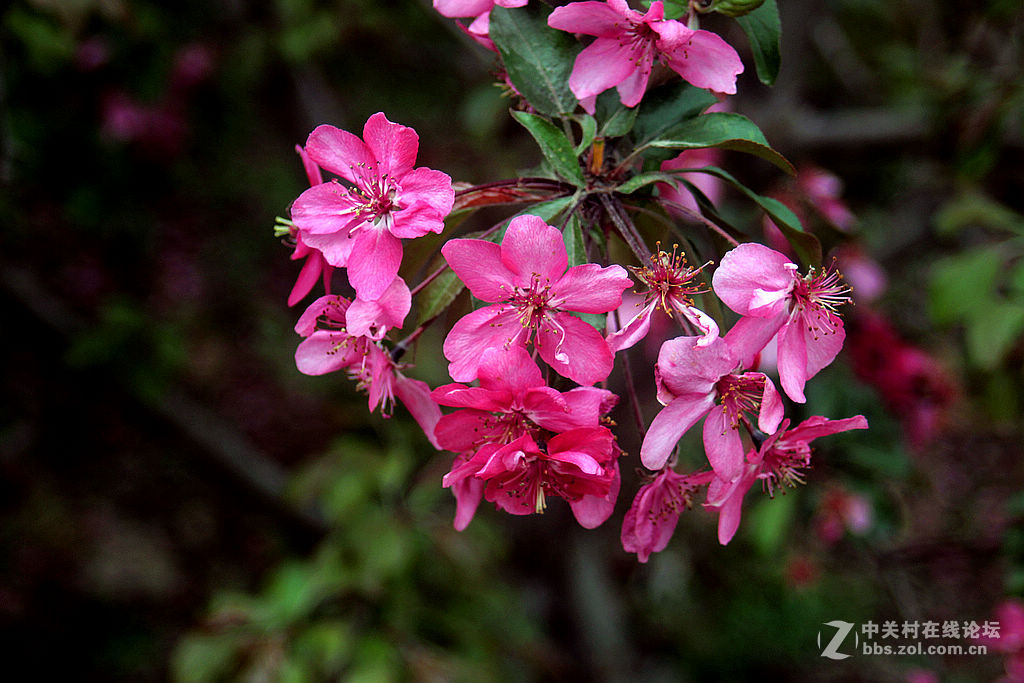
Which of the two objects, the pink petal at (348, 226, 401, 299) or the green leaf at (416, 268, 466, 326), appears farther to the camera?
the green leaf at (416, 268, 466, 326)

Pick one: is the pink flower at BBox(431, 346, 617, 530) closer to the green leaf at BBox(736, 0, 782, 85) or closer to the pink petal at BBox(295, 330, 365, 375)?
the pink petal at BBox(295, 330, 365, 375)

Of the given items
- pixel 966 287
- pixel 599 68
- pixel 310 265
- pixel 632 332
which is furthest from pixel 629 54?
pixel 966 287

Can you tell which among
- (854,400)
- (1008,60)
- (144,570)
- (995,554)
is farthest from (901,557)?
(144,570)

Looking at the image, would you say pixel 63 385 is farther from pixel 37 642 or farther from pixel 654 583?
pixel 654 583

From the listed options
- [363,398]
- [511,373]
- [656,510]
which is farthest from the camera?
[363,398]

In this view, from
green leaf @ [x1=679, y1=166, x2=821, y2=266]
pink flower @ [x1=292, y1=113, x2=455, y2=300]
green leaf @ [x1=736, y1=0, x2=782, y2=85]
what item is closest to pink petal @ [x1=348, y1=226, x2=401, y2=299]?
pink flower @ [x1=292, y1=113, x2=455, y2=300]

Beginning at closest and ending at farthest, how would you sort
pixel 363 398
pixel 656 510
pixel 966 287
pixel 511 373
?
pixel 511 373 < pixel 656 510 < pixel 966 287 < pixel 363 398

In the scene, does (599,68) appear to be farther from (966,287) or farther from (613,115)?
(966,287)
